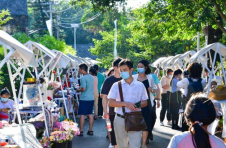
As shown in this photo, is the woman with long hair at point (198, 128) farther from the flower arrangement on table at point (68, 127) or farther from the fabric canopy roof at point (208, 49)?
the fabric canopy roof at point (208, 49)

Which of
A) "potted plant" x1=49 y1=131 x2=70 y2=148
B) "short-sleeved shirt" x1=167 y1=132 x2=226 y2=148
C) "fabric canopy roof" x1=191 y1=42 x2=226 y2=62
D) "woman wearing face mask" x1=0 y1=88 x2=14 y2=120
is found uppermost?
"fabric canopy roof" x1=191 y1=42 x2=226 y2=62

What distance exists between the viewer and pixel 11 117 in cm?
1097

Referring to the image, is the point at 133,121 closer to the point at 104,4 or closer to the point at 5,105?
the point at 5,105

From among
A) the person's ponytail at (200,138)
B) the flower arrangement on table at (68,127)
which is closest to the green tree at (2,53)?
the flower arrangement on table at (68,127)

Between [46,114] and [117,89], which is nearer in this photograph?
[117,89]

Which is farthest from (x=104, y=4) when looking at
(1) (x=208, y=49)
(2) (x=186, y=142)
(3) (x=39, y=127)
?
(2) (x=186, y=142)

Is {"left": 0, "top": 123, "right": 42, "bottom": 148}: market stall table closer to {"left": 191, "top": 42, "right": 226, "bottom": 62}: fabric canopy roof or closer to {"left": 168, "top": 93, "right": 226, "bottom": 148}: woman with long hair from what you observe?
{"left": 168, "top": 93, "right": 226, "bottom": 148}: woman with long hair

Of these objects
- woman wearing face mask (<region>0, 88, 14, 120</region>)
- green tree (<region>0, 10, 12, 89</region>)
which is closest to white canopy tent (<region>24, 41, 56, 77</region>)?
green tree (<region>0, 10, 12, 89</region>)

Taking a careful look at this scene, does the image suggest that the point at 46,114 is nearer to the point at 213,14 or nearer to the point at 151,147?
the point at 151,147

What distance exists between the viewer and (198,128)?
363 cm

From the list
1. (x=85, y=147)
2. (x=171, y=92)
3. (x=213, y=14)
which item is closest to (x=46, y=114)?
(x=85, y=147)

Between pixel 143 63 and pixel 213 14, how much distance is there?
13.2ft

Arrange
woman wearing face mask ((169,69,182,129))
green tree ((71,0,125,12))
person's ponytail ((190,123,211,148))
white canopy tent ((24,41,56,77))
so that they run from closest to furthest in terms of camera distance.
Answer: person's ponytail ((190,123,211,148))
white canopy tent ((24,41,56,77))
woman wearing face mask ((169,69,182,129))
green tree ((71,0,125,12))

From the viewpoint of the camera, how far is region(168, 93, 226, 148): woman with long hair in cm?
364
